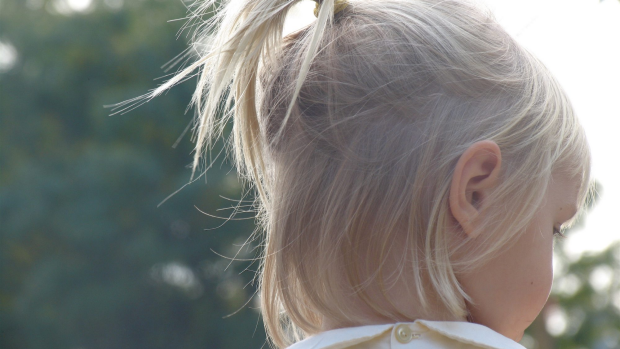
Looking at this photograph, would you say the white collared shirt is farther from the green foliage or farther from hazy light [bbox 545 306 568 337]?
hazy light [bbox 545 306 568 337]

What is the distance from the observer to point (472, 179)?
874mm

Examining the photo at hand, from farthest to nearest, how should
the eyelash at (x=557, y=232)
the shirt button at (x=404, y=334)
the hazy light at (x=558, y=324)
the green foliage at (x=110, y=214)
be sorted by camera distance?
the green foliage at (x=110, y=214) < the hazy light at (x=558, y=324) < the eyelash at (x=557, y=232) < the shirt button at (x=404, y=334)

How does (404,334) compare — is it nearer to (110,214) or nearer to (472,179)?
(472,179)

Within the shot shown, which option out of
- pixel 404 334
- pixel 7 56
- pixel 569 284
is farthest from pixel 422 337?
pixel 7 56

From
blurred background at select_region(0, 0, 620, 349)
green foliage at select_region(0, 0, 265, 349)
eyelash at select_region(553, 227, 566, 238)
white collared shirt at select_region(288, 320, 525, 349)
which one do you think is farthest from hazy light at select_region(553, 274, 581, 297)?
white collared shirt at select_region(288, 320, 525, 349)

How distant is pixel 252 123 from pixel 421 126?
0.32 m

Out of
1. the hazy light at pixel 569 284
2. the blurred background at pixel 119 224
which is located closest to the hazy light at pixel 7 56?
the blurred background at pixel 119 224

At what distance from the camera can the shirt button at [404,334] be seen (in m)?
0.82

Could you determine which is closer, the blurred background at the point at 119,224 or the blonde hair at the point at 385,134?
the blonde hair at the point at 385,134

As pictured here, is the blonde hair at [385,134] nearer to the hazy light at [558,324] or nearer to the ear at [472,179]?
the ear at [472,179]

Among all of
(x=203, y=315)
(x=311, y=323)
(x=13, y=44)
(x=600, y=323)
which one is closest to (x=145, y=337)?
(x=203, y=315)

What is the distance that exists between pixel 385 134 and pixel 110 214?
21.5 ft

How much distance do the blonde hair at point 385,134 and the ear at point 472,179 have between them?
0.02 metres

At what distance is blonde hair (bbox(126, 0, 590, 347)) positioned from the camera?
0.87m
